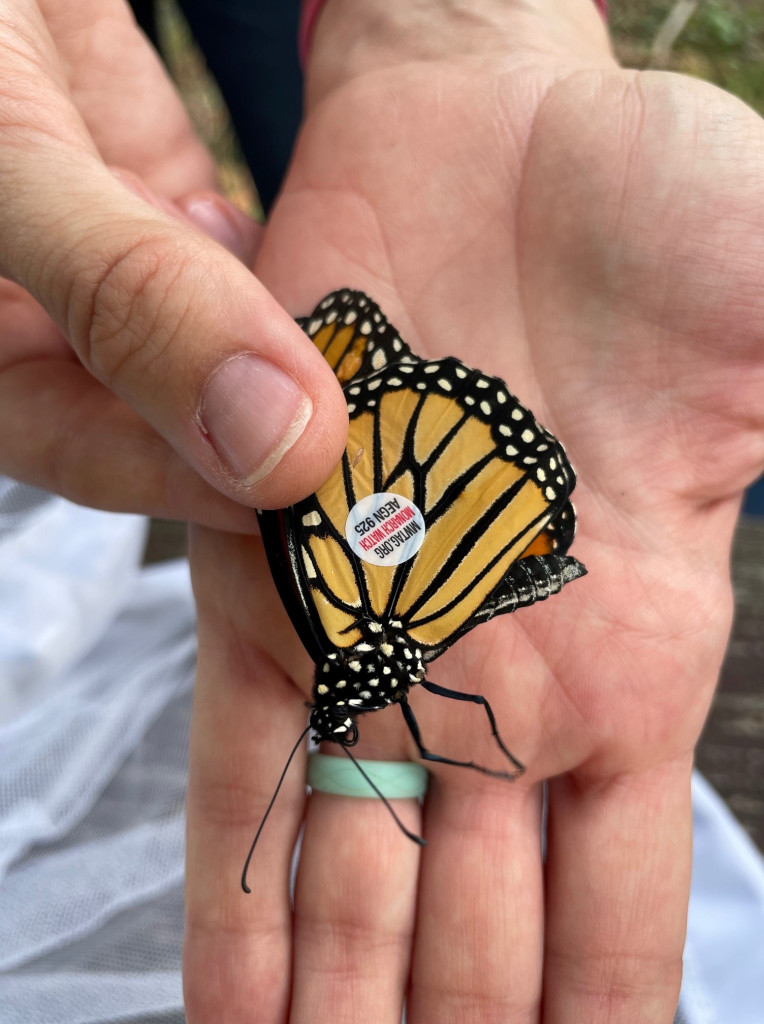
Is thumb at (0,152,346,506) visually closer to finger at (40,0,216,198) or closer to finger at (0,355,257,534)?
finger at (0,355,257,534)

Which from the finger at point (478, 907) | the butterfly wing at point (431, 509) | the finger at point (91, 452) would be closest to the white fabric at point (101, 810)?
the finger at point (478, 907)

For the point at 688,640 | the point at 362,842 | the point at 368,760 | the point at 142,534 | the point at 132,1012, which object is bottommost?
the point at 132,1012

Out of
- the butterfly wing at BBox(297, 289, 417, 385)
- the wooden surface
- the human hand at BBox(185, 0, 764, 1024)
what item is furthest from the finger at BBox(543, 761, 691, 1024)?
the butterfly wing at BBox(297, 289, 417, 385)

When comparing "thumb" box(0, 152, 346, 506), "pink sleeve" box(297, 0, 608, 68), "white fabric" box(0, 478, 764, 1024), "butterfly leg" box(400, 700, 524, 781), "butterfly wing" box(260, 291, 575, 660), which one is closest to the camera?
"thumb" box(0, 152, 346, 506)

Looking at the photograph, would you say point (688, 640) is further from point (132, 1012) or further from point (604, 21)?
point (604, 21)

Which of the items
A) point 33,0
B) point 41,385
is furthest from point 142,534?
point 33,0

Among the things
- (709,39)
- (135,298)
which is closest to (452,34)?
(135,298)

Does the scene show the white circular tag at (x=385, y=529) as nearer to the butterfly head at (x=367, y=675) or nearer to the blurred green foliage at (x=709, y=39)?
the butterfly head at (x=367, y=675)
